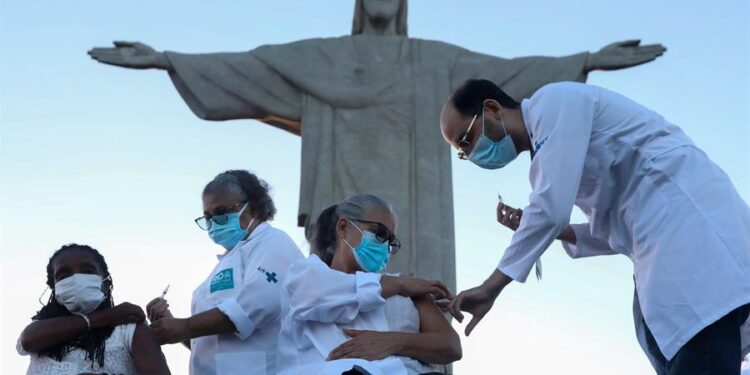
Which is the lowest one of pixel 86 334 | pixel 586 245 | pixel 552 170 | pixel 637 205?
pixel 86 334

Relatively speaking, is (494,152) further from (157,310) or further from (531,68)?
(531,68)

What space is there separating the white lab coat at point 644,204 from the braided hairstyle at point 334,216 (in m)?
0.72

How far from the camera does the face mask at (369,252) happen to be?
18.0ft

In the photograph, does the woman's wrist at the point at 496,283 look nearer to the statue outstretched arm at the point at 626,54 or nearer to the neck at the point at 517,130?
the neck at the point at 517,130

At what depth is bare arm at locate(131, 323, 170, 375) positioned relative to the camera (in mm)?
5648

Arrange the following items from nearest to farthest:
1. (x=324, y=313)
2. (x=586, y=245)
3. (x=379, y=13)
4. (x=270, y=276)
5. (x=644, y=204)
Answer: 1. (x=644, y=204)
2. (x=324, y=313)
3. (x=586, y=245)
4. (x=270, y=276)
5. (x=379, y=13)

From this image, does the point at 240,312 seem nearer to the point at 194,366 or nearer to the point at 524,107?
the point at 194,366

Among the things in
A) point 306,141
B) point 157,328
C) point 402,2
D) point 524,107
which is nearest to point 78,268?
point 157,328

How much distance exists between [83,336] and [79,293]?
0.71 feet

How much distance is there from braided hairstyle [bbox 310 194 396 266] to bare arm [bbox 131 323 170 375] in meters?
0.80

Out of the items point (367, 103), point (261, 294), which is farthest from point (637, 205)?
point (367, 103)

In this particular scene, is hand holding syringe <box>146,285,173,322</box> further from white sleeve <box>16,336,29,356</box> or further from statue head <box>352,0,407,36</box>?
statue head <box>352,0,407,36</box>

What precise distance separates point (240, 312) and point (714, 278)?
2.21 metres

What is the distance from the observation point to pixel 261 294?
19.6 ft
